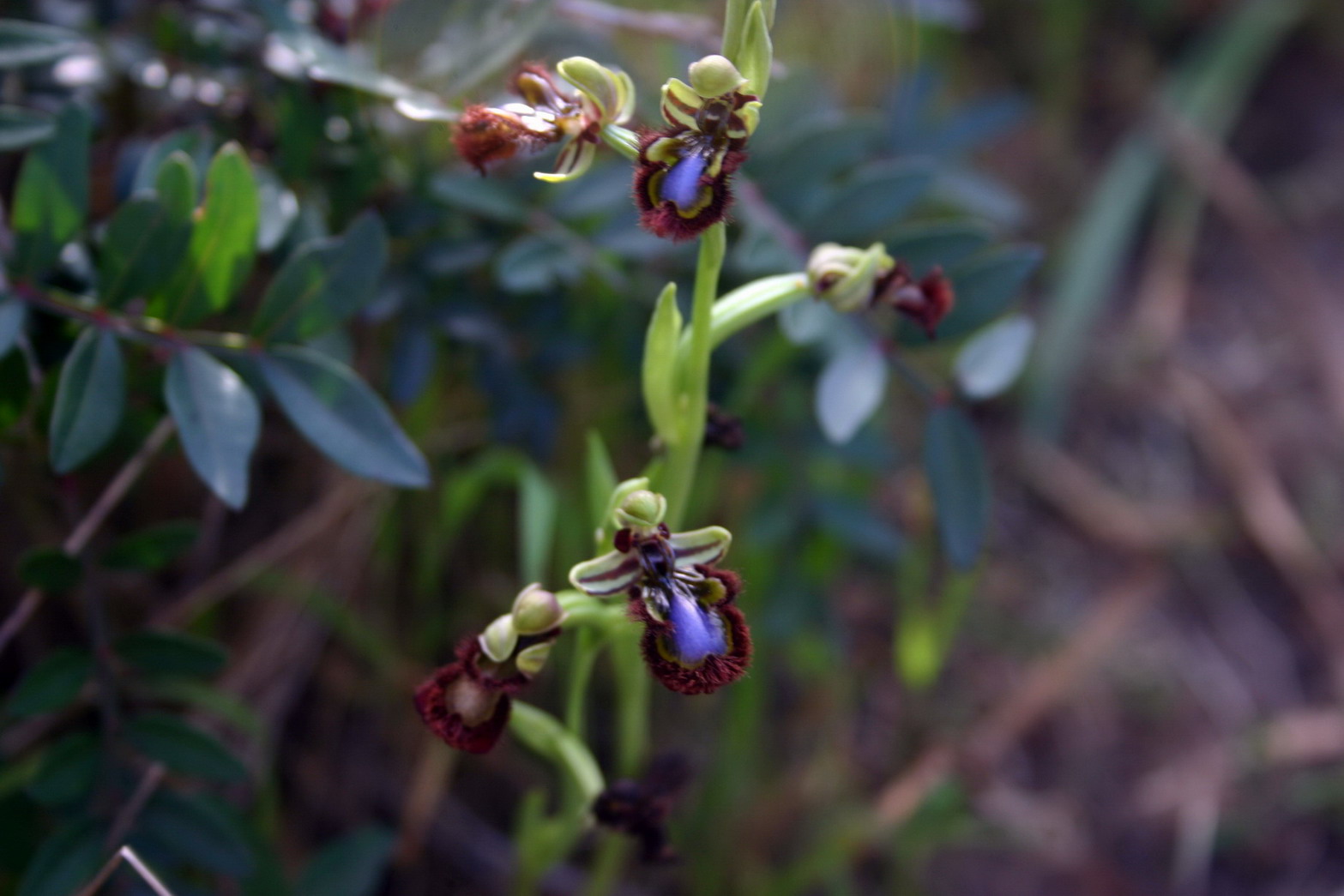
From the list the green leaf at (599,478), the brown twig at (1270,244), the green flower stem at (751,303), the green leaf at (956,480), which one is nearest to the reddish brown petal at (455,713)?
the green leaf at (599,478)

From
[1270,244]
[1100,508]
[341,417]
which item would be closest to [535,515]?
[341,417]

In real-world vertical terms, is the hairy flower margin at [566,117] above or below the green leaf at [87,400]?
above

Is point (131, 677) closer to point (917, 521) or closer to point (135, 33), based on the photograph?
point (135, 33)

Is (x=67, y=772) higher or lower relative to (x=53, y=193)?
lower

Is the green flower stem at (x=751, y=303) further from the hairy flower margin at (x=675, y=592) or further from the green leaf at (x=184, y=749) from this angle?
the green leaf at (x=184, y=749)

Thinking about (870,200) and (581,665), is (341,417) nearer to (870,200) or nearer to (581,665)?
(581,665)

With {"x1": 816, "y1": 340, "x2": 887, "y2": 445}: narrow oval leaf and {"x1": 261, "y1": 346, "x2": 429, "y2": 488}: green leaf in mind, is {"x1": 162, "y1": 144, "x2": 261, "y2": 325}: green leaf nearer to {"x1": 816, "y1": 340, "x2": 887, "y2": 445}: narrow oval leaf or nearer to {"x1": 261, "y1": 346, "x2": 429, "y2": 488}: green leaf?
{"x1": 261, "y1": 346, "x2": 429, "y2": 488}: green leaf
